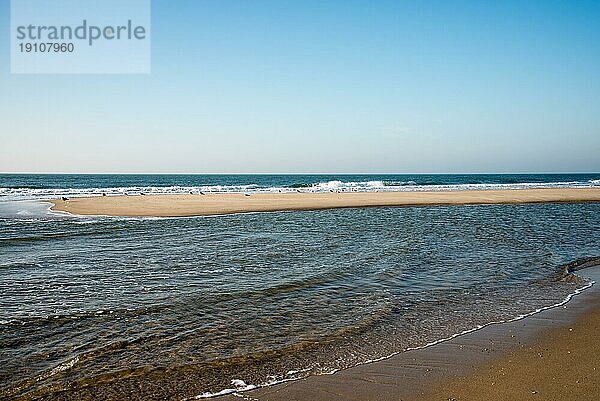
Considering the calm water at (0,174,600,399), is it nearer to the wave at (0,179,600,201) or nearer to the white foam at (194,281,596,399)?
the white foam at (194,281,596,399)

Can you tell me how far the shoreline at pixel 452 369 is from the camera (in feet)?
17.4

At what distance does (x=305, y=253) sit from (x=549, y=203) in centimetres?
2808

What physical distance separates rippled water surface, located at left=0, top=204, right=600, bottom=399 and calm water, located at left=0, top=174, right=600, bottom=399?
0.11ft

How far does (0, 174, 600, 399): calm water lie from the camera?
240 inches

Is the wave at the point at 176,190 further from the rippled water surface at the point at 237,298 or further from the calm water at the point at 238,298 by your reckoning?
the rippled water surface at the point at 237,298

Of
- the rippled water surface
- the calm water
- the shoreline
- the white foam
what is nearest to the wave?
the calm water

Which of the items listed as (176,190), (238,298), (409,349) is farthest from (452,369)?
(176,190)

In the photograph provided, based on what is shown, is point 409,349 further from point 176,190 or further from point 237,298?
point 176,190

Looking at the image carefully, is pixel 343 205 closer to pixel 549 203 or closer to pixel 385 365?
pixel 549 203

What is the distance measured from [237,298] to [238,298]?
19mm

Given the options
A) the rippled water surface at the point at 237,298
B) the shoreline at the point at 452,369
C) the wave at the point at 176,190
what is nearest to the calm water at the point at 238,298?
the rippled water surface at the point at 237,298

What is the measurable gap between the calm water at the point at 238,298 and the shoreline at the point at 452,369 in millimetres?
298

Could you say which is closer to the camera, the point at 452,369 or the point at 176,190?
A: the point at 452,369

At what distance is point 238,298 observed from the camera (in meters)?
9.39
